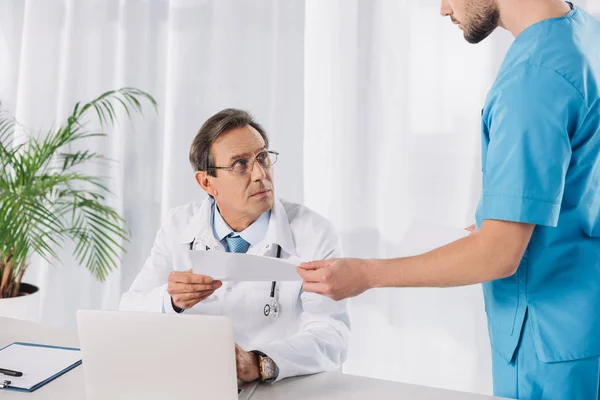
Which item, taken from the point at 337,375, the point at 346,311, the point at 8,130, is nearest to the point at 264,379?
the point at 337,375

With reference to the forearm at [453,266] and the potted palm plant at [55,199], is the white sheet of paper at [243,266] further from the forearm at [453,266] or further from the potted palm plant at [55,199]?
the potted palm plant at [55,199]

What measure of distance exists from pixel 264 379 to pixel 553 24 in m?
0.99

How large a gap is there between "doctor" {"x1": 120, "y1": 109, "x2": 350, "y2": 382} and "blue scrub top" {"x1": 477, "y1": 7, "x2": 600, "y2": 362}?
66 cm

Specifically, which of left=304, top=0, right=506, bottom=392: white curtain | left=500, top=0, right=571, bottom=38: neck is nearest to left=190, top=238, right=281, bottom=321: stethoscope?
left=304, top=0, right=506, bottom=392: white curtain

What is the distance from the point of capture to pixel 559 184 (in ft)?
4.09

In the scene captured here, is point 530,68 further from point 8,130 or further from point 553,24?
point 8,130

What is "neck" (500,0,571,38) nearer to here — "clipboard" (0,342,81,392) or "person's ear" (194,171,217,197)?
"person's ear" (194,171,217,197)

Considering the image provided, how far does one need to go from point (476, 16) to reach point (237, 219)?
1.06 m

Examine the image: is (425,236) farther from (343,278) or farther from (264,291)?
(343,278)

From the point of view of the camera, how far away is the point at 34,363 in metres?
1.65

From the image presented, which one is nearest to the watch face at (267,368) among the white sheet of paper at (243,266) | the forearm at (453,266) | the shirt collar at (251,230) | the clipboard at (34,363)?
the white sheet of paper at (243,266)

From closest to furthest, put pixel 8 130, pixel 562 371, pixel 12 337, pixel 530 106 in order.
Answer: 1. pixel 530 106
2. pixel 562 371
3. pixel 12 337
4. pixel 8 130

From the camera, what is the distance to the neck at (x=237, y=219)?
2127 mm

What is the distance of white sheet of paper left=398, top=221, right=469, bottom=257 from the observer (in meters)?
2.74
